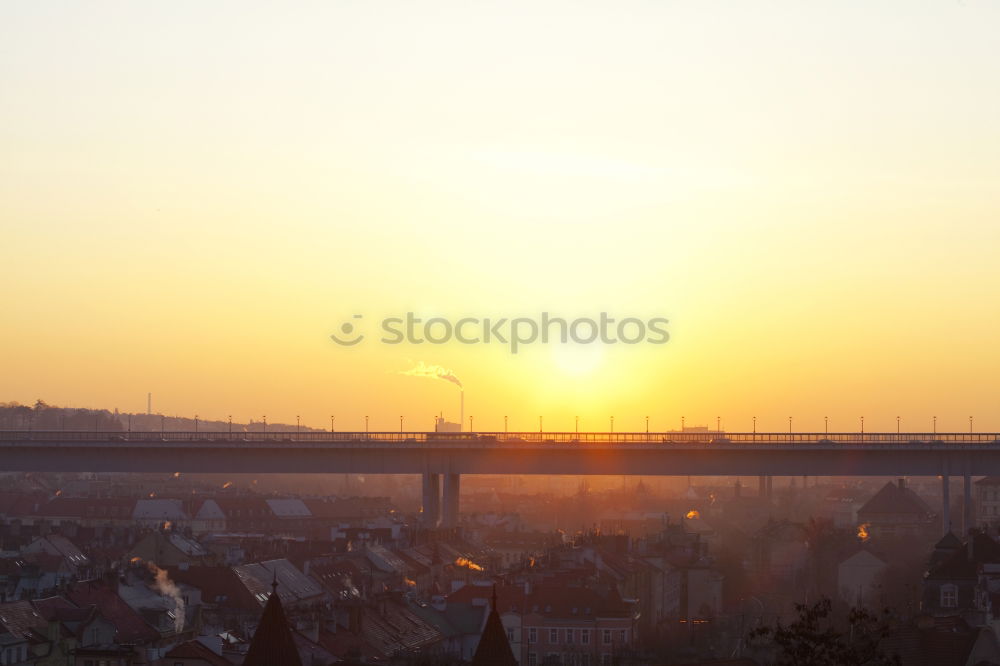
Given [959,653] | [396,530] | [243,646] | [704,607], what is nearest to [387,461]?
[396,530]

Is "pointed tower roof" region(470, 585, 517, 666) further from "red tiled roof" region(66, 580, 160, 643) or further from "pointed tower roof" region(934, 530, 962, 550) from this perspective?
"pointed tower roof" region(934, 530, 962, 550)

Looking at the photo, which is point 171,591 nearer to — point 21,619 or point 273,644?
point 21,619

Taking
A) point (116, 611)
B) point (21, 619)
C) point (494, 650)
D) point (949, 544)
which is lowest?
point (494, 650)

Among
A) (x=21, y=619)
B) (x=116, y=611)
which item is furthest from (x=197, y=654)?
(x=116, y=611)

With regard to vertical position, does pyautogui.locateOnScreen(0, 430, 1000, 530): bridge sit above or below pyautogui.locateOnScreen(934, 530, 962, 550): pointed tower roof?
above

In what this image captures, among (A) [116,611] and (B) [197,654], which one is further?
(A) [116,611]

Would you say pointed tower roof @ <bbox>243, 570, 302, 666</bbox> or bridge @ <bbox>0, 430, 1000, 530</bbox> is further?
bridge @ <bbox>0, 430, 1000, 530</bbox>

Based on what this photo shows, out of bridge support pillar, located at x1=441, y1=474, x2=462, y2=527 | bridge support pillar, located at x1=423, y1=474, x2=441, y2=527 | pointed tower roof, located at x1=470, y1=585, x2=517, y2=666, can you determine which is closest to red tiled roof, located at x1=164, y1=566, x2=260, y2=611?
bridge support pillar, located at x1=423, y1=474, x2=441, y2=527
